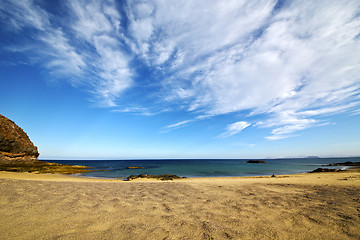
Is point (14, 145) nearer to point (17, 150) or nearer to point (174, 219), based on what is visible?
point (17, 150)

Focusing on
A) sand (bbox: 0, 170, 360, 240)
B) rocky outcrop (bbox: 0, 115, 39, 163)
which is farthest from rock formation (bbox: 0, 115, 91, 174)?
sand (bbox: 0, 170, 360, 240)

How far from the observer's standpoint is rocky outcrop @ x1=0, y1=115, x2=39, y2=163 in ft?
118

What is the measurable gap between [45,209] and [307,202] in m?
11.4

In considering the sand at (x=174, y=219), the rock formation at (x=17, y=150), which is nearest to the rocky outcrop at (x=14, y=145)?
the rock formation at (x=17, y=150)

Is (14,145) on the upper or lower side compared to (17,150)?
upper

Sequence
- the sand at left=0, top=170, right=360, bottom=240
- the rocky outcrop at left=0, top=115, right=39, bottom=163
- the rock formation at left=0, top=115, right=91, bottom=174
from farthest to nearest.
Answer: the rocky outcrop at left=0, top=115, right=39, bottom=163
the rock formation at left=0, top=115, right=91, bottom=174
the sand at left=0, top=170, right=360, bottom=240

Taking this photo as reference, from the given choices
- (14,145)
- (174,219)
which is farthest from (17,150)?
(174,219)

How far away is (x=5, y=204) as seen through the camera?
632cm

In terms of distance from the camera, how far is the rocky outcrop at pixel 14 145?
35875mm

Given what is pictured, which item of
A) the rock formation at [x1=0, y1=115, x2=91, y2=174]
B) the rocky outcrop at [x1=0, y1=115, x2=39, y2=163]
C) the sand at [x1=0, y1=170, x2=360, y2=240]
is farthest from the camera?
the rocky outcrop at [x1=0, y1=115, x2=39, y2=163]

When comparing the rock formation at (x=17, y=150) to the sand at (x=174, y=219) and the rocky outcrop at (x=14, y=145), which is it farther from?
the sand at (x=174, y=219)

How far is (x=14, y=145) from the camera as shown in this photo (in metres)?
38.3

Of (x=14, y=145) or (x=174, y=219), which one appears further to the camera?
(x=14, y=145)

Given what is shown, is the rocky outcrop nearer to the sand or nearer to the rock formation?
the rock formation
